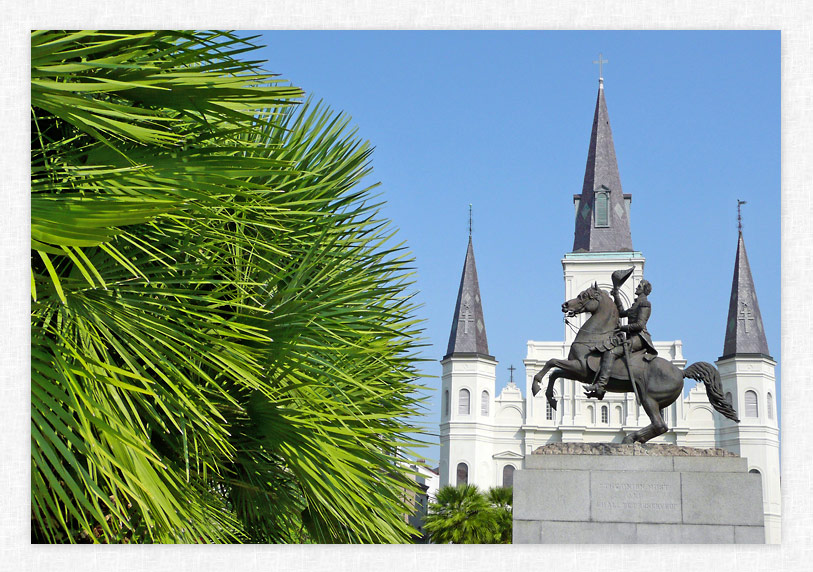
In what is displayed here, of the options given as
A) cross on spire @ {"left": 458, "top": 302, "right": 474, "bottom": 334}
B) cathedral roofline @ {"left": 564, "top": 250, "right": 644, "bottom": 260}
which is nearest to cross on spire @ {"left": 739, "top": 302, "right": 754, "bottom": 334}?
cathedral roofline @ {"left": 564, "top": 250, "right": 644, "bottom": 260}

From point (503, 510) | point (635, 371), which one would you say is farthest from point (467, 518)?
point (635, 371)

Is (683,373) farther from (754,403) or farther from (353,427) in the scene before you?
(754,403)

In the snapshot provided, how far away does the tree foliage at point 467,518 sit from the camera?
2686 centimetres

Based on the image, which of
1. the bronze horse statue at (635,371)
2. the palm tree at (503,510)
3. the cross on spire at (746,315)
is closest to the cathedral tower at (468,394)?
the cross on spire at (746,315)

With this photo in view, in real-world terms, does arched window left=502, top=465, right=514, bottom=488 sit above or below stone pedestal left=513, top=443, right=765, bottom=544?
below

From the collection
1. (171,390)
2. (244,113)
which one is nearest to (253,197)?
(244,113)

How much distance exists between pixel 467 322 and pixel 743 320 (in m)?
17.6

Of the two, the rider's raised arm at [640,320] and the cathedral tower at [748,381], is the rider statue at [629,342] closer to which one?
the rider's raised arm at [640,320]

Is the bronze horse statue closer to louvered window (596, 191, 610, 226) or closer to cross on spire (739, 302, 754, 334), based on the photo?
cross on spire (739, 302, 754, 334)

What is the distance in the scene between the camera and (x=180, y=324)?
5.52 m

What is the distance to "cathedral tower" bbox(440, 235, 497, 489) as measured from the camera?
5728cm

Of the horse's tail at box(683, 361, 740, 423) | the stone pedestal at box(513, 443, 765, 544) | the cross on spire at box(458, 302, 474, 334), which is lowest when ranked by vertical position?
the stone pedestal at box(513, 443, 765, 544)

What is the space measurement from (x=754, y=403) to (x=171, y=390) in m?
54.5

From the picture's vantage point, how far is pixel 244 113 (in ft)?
17.6
